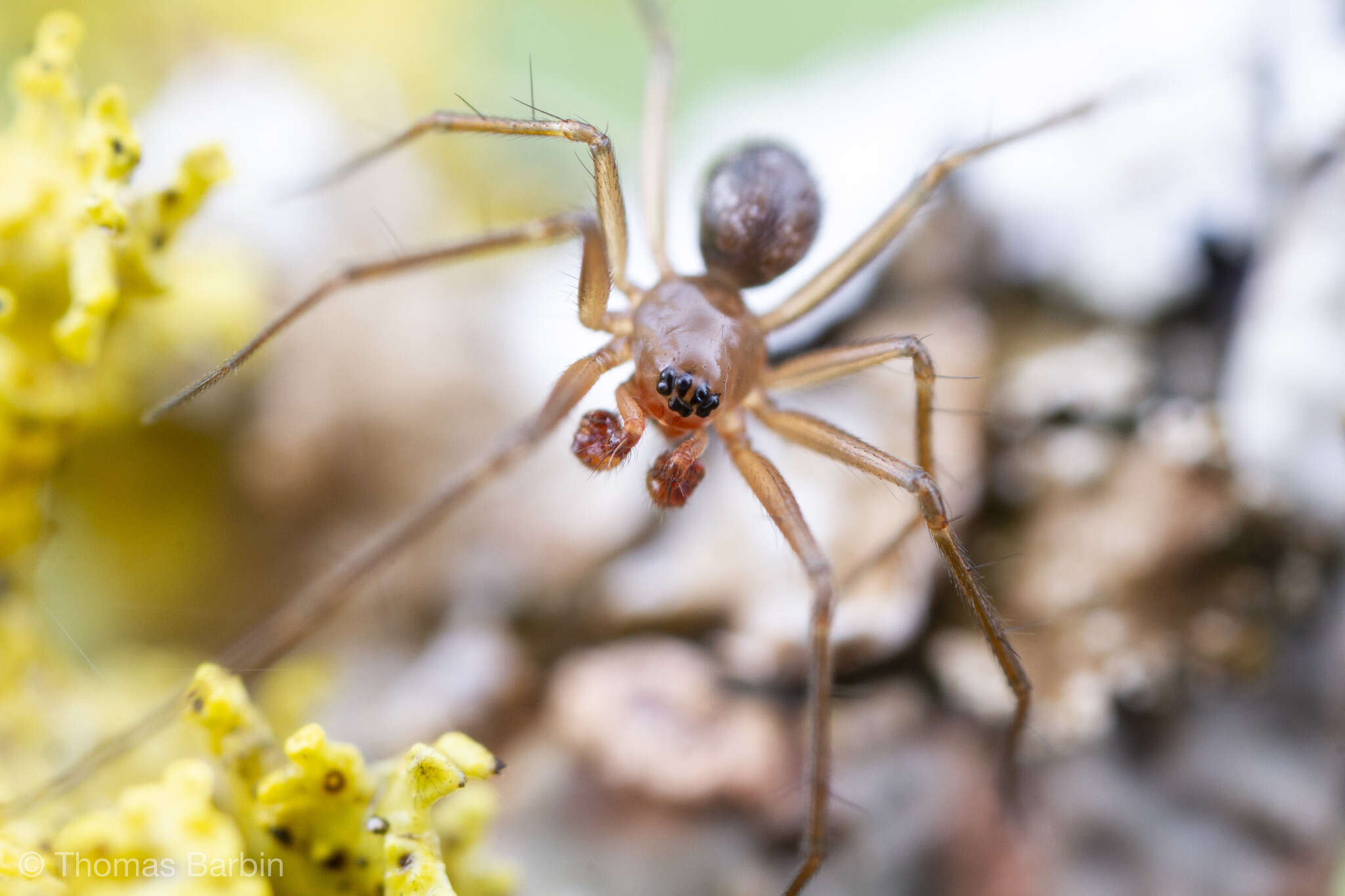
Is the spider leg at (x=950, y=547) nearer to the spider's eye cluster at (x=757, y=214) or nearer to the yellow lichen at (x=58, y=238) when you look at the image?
the spider's eye cluster at (x=757, y=214)

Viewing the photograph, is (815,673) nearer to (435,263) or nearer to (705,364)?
(705,364)

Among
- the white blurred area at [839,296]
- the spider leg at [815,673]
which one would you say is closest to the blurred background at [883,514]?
the white blurred area at [839,296]

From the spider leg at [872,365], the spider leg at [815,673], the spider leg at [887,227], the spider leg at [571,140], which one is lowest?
the spider leg at [815,673]

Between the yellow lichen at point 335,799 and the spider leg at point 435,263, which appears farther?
the spider leg at point 435,263

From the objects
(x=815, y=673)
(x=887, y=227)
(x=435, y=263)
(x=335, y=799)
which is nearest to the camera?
(x=335, y=799)

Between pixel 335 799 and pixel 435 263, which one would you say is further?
pixel 435 263

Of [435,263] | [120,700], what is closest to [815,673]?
[435,263]

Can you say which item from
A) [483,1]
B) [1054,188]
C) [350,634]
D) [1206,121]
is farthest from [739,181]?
[483,1]

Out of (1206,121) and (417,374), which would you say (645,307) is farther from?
(1206,121)
